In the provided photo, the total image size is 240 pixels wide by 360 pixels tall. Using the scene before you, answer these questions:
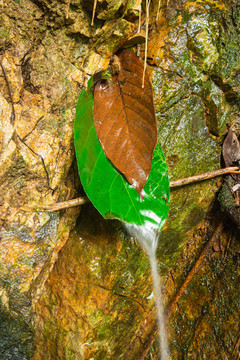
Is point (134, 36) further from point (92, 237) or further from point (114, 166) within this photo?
point (92, 237)

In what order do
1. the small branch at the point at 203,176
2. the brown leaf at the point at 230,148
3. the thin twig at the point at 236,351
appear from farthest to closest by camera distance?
the thin twig at the point at 236,351
the brown leaf at the point at 230,148
the small branch at the point at 203,176

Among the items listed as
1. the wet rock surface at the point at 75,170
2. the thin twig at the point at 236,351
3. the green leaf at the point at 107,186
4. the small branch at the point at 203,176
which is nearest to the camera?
the green leaf at the point at 107,186

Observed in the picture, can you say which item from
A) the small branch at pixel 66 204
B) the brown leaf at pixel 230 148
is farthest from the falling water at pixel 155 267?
the brown leaf at pixel 230 148

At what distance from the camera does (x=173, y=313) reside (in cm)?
224

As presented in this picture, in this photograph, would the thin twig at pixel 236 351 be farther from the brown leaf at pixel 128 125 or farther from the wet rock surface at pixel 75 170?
the brown leaf at pixel 128 125

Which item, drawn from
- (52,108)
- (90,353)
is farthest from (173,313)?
(52,108)

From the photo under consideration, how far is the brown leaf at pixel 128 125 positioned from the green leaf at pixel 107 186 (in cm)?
3

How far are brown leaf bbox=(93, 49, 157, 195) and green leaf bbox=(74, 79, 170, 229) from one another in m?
0.03

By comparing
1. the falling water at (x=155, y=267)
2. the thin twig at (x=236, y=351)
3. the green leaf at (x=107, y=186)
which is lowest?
the thin twig at (x=236, y=351)

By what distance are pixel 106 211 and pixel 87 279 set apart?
2.30ft

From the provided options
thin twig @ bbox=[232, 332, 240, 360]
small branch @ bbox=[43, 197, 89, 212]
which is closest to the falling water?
small branch @ bbox=[43, 197, 89, 212]

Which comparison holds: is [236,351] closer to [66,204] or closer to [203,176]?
[203,176]

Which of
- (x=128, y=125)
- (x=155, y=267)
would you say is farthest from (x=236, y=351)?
(x=128, y=125)

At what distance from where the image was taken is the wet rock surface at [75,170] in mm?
1252
